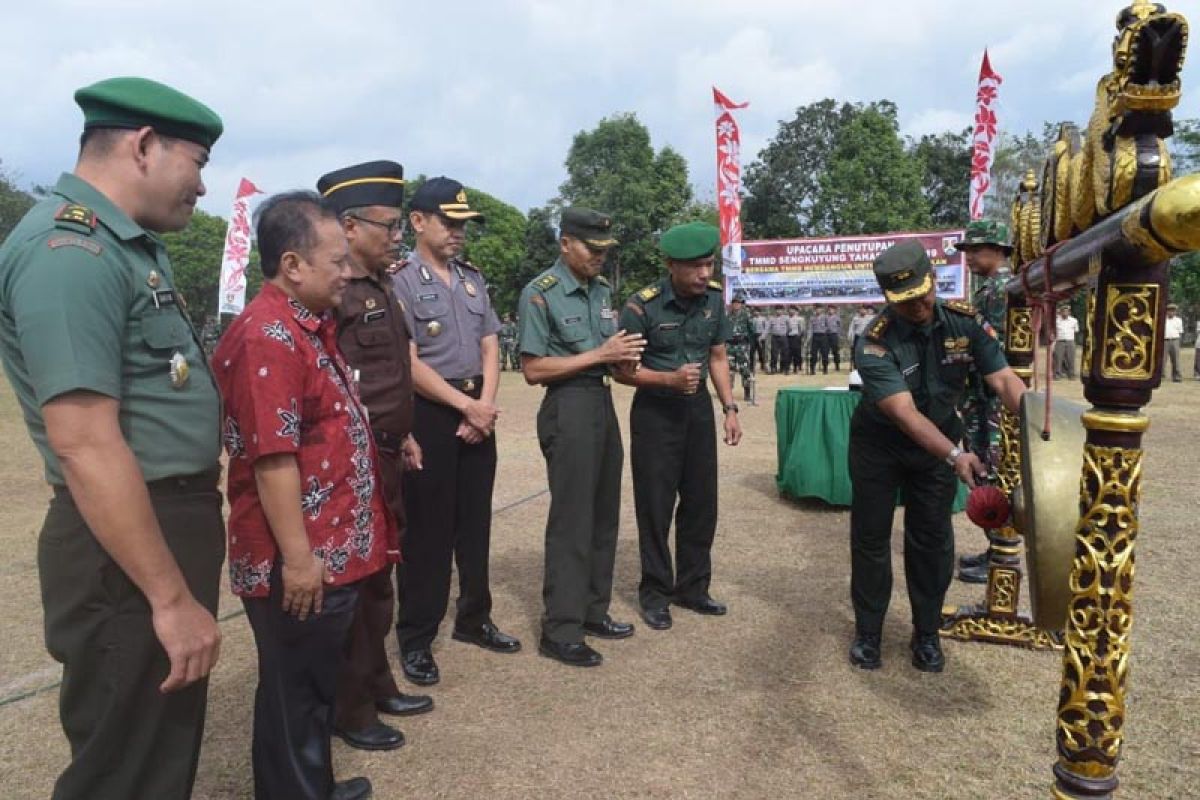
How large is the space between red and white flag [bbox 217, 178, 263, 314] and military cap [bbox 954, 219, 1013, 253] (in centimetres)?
1791

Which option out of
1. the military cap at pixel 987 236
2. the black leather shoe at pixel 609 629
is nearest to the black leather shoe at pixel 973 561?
the military cap at pixel 987 236

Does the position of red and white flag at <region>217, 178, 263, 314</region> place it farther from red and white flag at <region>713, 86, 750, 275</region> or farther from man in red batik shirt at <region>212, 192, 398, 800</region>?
man in red batik shirt at <region>212, 192, 398, 800</region>

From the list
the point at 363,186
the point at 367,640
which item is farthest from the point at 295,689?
the point at 363,186

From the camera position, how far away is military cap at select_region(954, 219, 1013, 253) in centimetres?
488

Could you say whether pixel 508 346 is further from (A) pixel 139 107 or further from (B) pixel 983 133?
(A) pixel 139 107

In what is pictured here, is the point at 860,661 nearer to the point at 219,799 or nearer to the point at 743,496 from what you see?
the point at 219,799

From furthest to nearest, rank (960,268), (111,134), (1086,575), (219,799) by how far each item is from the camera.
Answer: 1. (960,268)
2. (219,799)
3. (1086,575)
4. (111,134)

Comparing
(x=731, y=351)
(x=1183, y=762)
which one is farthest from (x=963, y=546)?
(x=731, y=351)

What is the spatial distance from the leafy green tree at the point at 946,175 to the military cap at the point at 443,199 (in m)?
47.5

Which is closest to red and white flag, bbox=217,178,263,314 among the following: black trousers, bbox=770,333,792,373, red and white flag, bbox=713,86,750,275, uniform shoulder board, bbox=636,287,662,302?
red and white flag, bbox=713,86,750,275

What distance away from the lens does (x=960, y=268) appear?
60.9 feet

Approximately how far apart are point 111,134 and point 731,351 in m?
12.7

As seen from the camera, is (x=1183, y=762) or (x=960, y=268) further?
(x=960, y=268)

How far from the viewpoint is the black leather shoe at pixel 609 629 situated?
416cm
